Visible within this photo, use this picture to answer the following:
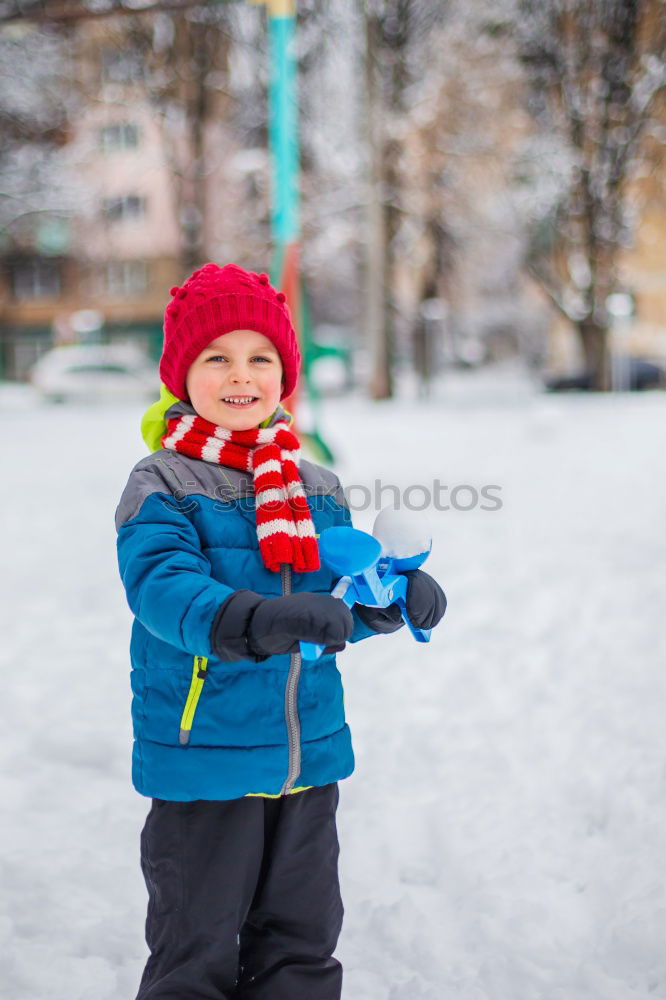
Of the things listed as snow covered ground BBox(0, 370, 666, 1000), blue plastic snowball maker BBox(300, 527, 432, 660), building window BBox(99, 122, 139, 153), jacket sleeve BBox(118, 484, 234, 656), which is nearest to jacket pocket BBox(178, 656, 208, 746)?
jacket sleeve BBox(118, 484, 234, 656)

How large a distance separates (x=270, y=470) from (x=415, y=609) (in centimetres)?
36

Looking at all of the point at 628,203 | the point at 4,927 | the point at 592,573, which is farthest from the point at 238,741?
the point at 628,203

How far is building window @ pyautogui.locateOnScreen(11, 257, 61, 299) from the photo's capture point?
34688 millimetres

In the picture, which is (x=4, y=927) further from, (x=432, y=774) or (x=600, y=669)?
(x=600, y=669)

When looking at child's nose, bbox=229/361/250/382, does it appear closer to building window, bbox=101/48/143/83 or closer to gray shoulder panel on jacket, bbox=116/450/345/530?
gray shoulder panel on jacket, bbox=116/450/345/530

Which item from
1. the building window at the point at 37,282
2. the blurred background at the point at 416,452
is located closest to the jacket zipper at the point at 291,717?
the blurred background at the point at 416,452

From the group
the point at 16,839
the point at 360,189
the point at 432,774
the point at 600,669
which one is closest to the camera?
the point at 16,839

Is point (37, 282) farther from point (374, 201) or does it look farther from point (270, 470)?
point (270, 470)

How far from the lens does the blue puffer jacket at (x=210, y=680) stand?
168 centimetres

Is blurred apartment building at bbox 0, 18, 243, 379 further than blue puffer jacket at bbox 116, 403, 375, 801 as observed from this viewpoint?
Yes

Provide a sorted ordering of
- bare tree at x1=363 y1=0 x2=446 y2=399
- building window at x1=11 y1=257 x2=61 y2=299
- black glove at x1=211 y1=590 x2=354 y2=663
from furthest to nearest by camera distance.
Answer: building window at x1=11 y1=257 x2=61 y2=299 < bare tree at x1=363 y1=0 x2=446 y2=399 < black glove at x1=211 y1=590 x2=354 y2=663

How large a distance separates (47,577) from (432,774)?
2.97m

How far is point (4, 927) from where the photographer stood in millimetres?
2256

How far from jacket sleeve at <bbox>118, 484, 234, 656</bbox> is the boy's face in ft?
0.68
